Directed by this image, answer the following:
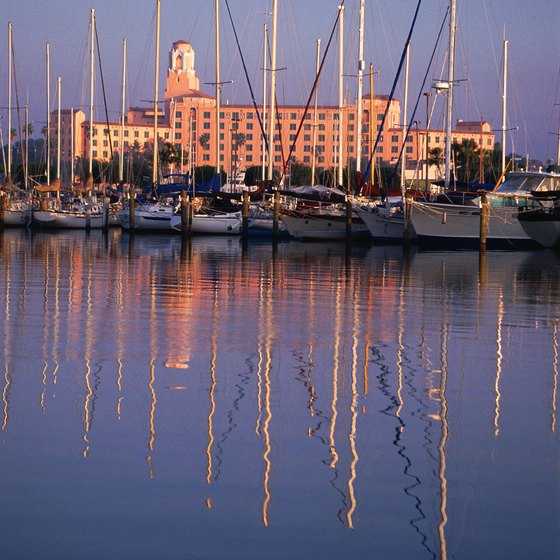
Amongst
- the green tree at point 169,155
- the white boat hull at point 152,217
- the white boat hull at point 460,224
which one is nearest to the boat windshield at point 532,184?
the white boat hull at point 460,224

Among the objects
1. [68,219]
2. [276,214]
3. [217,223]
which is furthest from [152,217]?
[276,214]

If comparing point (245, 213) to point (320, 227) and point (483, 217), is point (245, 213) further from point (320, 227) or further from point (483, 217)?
point (483, 217)

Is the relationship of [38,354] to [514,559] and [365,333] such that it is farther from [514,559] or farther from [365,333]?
[514,559]

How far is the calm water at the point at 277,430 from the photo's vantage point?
741 cm

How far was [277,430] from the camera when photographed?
1026 centimetres

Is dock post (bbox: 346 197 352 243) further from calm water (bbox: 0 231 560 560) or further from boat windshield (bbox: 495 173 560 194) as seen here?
calm water (bbox: 0 231 560 560)

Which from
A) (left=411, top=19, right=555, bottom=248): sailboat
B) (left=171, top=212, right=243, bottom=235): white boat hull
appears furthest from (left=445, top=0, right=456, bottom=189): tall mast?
(left=171, top=212, right=243, bottom=235): white boat hull

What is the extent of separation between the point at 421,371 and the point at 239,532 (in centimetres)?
678

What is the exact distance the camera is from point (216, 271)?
33.0m

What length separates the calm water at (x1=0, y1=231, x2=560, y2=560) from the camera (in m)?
7.41

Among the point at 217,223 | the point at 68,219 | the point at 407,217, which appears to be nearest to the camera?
the point at 407,217

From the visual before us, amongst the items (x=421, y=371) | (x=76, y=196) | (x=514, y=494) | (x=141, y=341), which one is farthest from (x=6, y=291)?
(x=76, y=196)

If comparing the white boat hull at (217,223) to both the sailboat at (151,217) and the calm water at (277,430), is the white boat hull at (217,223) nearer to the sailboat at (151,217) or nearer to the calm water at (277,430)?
the sailboat at (151,217)

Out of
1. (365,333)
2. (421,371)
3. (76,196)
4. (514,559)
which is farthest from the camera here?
(76,196)
